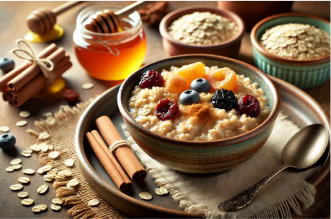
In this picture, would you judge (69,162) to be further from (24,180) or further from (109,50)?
(109,50)

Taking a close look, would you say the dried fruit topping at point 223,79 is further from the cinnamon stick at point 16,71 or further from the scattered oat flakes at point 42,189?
the cinnamon stick at point 16,71

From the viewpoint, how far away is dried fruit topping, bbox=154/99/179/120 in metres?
1.66

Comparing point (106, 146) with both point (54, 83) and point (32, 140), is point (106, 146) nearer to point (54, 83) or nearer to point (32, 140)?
point (32, 140)

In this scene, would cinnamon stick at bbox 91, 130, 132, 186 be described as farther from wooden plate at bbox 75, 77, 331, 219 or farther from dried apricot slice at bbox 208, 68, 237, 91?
dried apricot slice at bbox 208, 68, 237, 91

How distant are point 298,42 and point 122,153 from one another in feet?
4.67

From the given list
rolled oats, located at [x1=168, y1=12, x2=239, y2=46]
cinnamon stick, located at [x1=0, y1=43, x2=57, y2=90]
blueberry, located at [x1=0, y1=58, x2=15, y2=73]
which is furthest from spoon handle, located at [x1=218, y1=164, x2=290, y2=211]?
blueberry, located at [x1=0, y1=58, x2=15, y2=73]

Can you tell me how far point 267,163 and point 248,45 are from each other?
1.37 m

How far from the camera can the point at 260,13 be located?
9.66 feet

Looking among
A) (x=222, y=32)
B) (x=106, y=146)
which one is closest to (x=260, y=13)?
(x=222, y=32)

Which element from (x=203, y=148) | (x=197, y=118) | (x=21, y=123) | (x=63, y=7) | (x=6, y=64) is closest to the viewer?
(x=203, y=148)

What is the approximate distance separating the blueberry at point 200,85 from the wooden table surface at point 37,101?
856 millimetres

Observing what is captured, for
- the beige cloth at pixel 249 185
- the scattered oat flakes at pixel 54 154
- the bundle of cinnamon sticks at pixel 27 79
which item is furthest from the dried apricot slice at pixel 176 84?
the bundle of cinnamon sticks at pixel 27 79

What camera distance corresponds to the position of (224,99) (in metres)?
1.65

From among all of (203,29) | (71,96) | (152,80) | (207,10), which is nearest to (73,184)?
(152,80)
